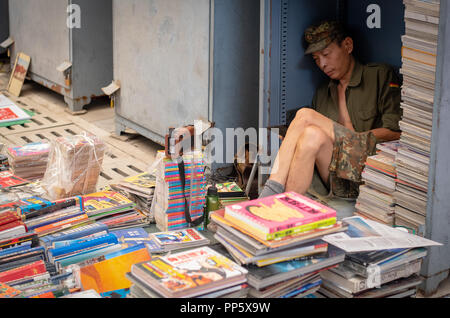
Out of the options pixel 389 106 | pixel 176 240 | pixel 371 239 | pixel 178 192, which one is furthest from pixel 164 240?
pixel 389 106

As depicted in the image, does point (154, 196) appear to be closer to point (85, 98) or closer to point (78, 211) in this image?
point (78, 211)

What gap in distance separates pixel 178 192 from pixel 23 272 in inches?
38.3

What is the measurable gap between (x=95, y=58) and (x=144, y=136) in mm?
1150

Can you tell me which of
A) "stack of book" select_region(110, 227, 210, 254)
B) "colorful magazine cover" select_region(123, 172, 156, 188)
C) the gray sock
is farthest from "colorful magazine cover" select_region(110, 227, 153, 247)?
the gray sock

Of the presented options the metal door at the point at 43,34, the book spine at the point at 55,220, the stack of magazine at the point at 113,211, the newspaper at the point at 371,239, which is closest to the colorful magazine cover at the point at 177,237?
the stack of magazine at the point at 113,211

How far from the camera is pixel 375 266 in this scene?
2357 mm

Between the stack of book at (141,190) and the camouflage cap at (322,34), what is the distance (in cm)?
128

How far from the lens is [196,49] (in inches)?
170

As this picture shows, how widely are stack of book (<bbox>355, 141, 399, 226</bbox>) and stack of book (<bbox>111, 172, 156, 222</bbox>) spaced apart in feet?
3.88

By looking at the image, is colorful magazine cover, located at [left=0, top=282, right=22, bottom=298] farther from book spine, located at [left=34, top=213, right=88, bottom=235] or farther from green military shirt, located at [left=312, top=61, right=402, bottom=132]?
green military shirt, located at [left=312, top=61, right=402, bottom=132]

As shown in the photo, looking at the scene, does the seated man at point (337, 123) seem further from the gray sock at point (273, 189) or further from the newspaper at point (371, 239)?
the newspaper at point (371, 239)

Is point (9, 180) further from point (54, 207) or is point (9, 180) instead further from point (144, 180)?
point (144, 180)

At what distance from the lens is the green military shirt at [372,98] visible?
3.70 metres

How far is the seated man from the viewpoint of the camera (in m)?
3.54
